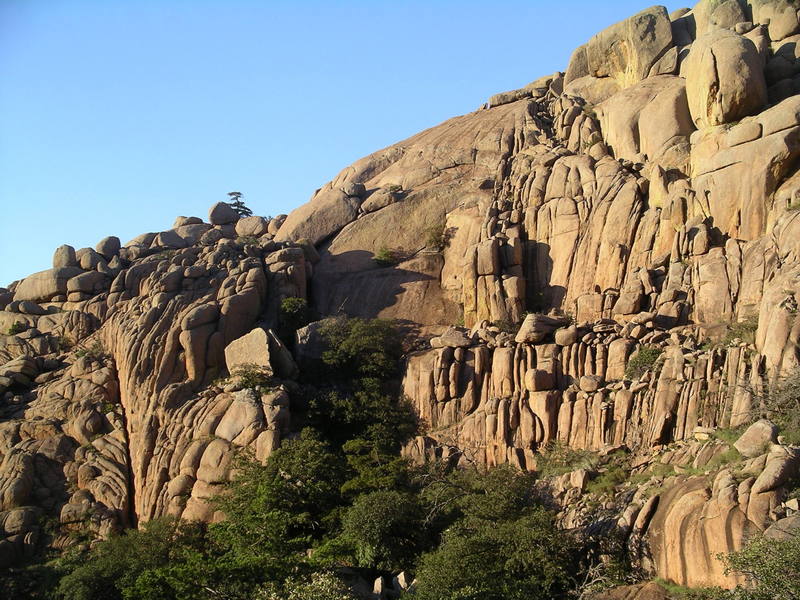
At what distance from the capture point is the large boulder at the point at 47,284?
157 ft

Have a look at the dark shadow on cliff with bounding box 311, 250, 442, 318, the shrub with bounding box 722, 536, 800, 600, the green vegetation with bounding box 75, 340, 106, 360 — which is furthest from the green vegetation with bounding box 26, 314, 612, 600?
the green vegetation with bounding box 75, 340, 106, 360

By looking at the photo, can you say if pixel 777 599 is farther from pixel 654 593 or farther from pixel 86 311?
pixel 86 311

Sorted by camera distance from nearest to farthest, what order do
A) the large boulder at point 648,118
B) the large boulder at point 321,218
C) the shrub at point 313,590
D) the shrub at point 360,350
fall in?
the shrub at point 313,590
the shrub at point 360,350
the large boulder at point 648,118
the large boulder at point 321,218

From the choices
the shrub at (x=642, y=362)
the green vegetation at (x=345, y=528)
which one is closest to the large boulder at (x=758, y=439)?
the green vegetation at (x=345, y=528)

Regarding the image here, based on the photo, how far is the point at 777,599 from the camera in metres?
21.3

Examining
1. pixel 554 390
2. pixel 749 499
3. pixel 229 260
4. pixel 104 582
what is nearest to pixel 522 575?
pixel 749 499

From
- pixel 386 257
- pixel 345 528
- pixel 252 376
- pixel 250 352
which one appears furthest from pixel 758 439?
pixel 386 257

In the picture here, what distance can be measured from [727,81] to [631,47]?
30.5 ft

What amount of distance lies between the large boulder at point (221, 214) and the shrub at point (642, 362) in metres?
28.6

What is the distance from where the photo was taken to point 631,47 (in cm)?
4950

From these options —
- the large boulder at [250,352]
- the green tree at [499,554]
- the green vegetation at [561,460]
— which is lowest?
the green tree at [499,554]

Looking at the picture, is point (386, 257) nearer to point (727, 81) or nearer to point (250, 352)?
point (250, 352)

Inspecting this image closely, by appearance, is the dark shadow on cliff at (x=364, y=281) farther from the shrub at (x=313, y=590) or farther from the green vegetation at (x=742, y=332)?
the shrub at (x=313, y=590)

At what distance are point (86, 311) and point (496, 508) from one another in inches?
1002
